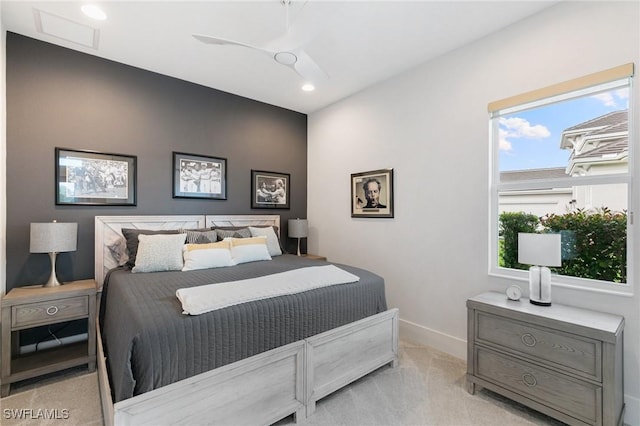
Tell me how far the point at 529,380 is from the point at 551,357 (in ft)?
0.74

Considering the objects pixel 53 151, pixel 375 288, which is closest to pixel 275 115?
pixel 53 151

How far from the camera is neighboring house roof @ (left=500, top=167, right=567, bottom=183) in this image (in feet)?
7.34

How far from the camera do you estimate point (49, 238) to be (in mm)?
2344

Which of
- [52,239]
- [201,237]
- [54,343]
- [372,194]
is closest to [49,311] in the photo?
[52,239]

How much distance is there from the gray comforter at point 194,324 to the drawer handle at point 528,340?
101 cm

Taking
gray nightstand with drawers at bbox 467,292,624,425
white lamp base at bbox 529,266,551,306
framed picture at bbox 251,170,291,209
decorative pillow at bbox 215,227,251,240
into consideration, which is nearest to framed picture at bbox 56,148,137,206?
decorative pillow at bbox 215,227,251,240

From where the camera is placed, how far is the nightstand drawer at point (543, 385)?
166 centimetres

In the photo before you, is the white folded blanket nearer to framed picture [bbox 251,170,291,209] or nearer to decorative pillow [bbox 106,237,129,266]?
decorative pillow [bbox 106,237,129,266]

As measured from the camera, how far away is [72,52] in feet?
9.20

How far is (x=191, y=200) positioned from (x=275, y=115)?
1.78 m

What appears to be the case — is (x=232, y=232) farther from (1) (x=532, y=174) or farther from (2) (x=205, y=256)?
(1) (x=532, y=174)

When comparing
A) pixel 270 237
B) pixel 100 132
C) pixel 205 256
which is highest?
pixel 100 132

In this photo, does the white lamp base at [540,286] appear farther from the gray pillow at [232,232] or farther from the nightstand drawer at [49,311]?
the nightstand drawer at [49,311]

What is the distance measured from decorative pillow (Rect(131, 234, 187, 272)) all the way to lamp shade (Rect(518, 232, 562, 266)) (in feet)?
9.39
